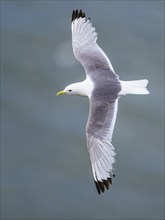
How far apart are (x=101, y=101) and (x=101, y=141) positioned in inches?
12.6

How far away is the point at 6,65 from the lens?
320 inches

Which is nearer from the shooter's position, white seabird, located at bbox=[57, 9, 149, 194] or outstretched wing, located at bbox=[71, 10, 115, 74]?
white seabird, located at bbox=[57, 9, 149, 194]

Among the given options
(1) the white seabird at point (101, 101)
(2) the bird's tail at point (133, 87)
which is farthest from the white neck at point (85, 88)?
(2) the bird's tail at point (133, 87)

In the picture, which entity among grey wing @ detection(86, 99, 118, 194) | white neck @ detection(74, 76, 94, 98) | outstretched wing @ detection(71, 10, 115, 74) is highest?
outstretched wing @ detection(71, 10, 115, 74)

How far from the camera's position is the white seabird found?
649 centimetres

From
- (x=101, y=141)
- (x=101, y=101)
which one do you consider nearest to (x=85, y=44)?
(x=101, y=101)

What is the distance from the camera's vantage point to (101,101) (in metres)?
6.68

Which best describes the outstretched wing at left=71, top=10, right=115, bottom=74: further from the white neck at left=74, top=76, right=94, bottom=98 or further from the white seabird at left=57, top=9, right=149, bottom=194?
the white neck at left=74, top=76, right=94, bottom=98

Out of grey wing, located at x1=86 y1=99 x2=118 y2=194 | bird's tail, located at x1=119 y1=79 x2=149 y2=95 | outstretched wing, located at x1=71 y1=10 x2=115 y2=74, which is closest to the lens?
grey wing, located at x1=86 y1=99 x2=118 y2=194

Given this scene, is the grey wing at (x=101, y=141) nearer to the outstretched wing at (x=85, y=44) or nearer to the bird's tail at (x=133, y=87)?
the bird's tail at (x=133, y=87)

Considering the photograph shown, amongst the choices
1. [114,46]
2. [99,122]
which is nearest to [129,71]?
[114,46]

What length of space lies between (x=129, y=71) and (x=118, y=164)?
1.01m

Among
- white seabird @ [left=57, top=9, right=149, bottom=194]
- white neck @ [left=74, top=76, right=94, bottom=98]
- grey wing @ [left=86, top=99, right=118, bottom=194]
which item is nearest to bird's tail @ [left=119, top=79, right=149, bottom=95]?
white seabird @ [left=57, top=9, right=149, bottom=194]

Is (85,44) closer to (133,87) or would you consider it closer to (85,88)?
(85,88)
